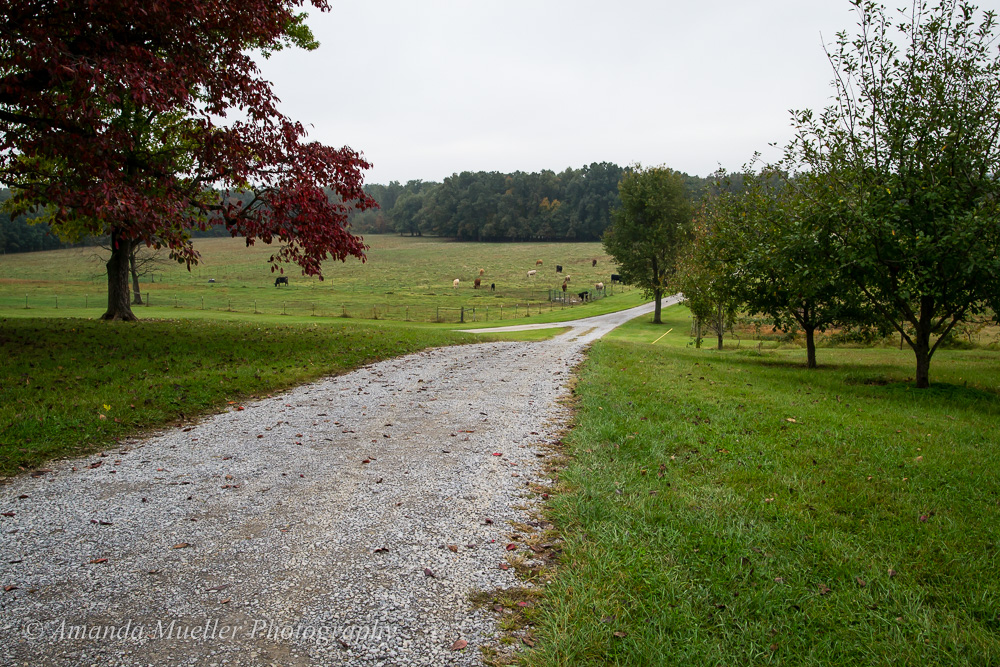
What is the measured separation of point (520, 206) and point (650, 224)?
80944mm

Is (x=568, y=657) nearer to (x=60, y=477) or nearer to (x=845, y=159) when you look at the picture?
(x=60, y=477)

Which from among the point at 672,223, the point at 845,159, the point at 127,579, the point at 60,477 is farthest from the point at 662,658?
the point at 672,223

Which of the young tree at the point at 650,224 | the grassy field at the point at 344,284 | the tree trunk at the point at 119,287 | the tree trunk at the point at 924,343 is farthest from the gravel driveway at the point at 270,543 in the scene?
the young tree at the point at 650,224

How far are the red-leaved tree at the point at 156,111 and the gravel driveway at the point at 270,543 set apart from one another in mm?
5575

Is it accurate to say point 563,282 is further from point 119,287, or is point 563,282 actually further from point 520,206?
point 520,206

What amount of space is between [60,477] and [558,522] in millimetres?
5225

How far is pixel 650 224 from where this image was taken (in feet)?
140

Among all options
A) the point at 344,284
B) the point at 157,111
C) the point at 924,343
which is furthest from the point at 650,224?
the point at 157,111

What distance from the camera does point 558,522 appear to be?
4.78 metres

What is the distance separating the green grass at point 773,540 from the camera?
10.5ft

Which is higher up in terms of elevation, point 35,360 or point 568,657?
point 35,360

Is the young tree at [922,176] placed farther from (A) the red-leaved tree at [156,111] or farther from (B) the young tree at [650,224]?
(B) the young tree at [650,224]

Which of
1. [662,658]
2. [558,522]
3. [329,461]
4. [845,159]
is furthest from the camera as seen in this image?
[845,159]

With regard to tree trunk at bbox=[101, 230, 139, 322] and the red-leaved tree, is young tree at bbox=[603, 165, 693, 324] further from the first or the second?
tree trunk at bbox=[101, 230, 139, 322]
